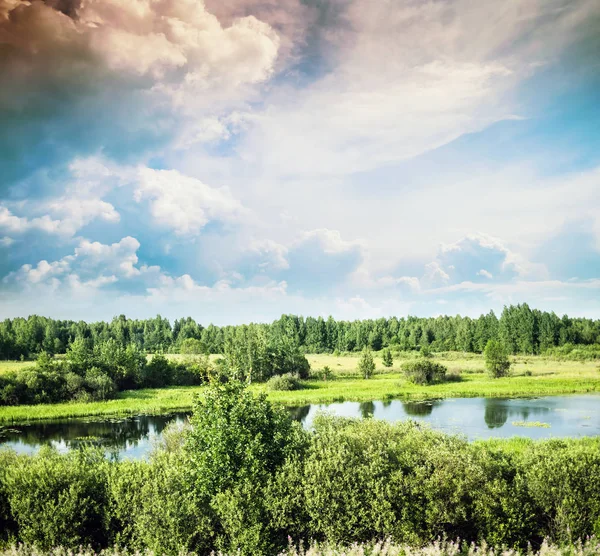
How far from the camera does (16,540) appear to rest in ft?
47.1

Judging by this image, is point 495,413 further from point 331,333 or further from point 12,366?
point 331,333

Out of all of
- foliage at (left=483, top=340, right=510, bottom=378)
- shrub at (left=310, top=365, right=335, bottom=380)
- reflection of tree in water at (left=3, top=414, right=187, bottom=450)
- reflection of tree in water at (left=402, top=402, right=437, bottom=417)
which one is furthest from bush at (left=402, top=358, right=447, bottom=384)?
reflection of tree in water at (left=3, top=414, right=187, bottom=450)

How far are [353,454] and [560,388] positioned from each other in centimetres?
5941

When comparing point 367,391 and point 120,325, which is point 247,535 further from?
point 120,325

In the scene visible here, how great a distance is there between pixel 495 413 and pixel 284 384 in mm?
32587

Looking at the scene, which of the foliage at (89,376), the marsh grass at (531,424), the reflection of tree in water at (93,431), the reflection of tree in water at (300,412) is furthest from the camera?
the foliage at (89,376)

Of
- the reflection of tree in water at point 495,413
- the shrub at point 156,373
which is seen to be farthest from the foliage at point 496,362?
the shrub at point 156,373

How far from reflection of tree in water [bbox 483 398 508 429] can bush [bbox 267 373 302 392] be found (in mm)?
28231

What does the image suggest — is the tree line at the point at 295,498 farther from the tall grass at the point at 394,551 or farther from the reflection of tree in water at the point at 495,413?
the reflection of tree in water at the point at 495,413

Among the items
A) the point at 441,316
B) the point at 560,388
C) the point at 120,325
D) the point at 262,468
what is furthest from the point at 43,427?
the point at 441,316

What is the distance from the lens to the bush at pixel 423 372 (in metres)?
72.3

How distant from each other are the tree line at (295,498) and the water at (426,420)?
66.8 ft

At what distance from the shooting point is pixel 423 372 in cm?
7269

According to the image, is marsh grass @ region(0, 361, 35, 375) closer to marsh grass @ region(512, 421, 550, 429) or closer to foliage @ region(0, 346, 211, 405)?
foliage @ region(0, 346, 211, 405)
